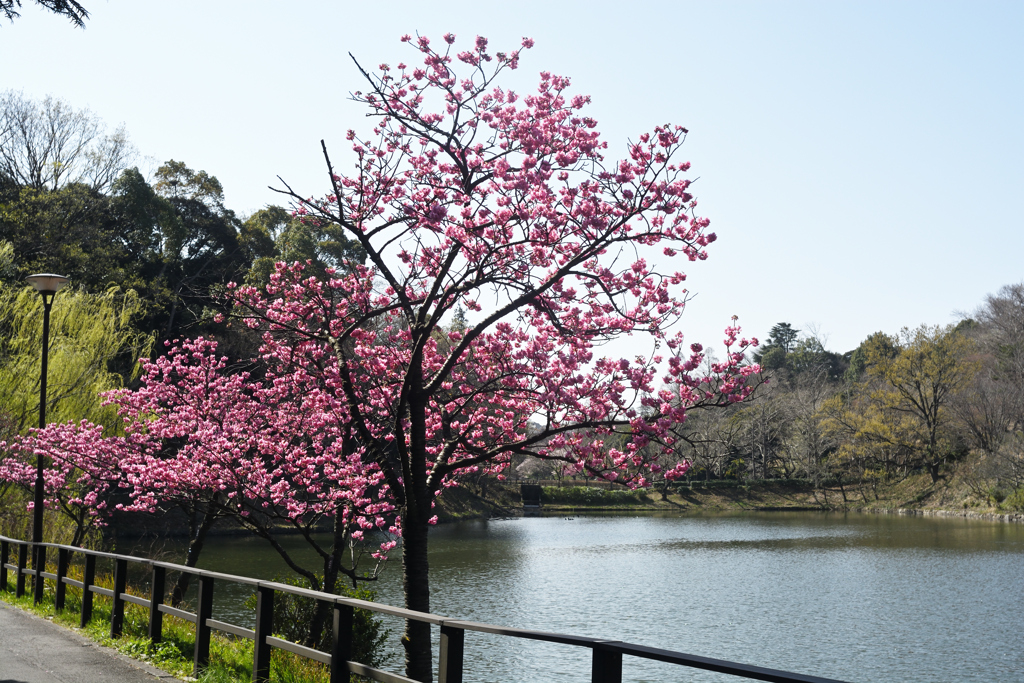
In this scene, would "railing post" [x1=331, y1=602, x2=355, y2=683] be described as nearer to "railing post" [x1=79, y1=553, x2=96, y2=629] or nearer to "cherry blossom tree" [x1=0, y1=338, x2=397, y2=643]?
"railing post" [x1=79, y1=553, x2=96, y2=629]

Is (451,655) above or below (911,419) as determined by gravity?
below

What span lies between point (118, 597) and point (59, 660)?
1036 mm

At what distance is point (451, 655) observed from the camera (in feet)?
15.2

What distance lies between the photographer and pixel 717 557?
29438mm

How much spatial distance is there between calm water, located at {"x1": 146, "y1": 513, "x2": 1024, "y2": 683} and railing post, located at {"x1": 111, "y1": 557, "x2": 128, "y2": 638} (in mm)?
6744

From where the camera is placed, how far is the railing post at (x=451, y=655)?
462 cm

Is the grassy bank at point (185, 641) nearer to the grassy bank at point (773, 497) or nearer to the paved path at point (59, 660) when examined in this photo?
the paved path at point (59, 660)

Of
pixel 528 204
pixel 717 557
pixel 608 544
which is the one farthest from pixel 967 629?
pixel 608 544

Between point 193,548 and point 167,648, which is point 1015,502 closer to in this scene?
point 193,548

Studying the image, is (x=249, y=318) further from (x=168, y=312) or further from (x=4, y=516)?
(x=168, y=312)

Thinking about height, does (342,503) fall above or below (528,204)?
below

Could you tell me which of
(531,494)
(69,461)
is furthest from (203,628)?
(531,494)

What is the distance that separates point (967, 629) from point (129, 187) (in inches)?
1409

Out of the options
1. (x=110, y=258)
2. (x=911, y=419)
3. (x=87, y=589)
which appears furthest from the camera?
(x=911, y=419)
